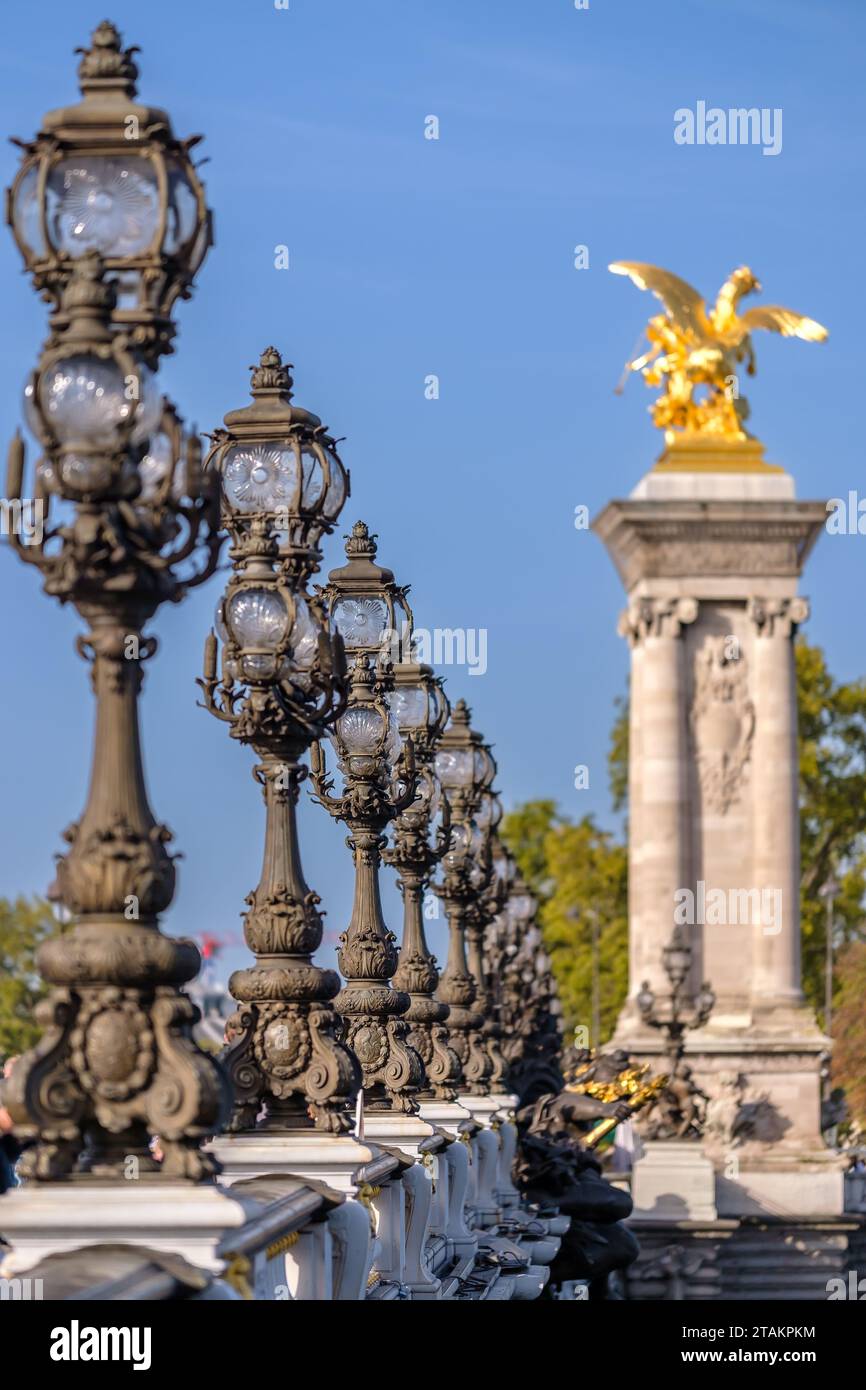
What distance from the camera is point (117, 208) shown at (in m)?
9.99

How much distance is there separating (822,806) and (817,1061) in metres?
32.7

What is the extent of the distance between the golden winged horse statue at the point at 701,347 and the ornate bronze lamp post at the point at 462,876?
3760 cm

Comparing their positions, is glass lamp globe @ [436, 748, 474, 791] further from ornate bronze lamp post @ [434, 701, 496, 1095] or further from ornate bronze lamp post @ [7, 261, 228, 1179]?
ornate bronze lamp post @ [7, 261, 228, 1179]

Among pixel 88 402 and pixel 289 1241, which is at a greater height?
pixel 88 402

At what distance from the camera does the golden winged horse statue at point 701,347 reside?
214ft

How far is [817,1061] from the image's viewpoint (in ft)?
198

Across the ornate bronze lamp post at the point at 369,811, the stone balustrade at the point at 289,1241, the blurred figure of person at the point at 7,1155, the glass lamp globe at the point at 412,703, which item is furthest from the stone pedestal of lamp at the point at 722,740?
the blurred figure of person at the point at 7,1155

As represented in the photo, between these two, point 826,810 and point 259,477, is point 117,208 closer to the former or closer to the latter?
point 259,477

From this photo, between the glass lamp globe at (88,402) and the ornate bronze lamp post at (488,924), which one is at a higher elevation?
the ornate bronze lamp post at (488,924)

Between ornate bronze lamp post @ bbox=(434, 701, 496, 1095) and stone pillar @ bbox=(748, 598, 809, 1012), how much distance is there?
34348 mm

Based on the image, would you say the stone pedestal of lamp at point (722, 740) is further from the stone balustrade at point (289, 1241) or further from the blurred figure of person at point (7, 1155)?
the blurred figure of person at point (7, 1155)

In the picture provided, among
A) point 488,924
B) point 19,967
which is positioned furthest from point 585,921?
point 488,924

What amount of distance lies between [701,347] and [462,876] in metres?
40.4

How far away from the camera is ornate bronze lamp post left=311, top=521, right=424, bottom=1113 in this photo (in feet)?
56.1
